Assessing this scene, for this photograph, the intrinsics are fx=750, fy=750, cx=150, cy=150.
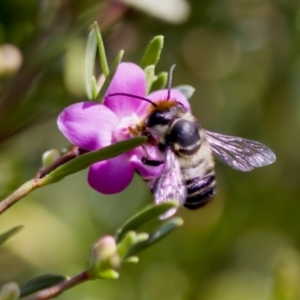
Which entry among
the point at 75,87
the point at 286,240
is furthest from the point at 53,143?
the point at 286,240

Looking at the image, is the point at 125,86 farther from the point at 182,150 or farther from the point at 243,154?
the point at 243,154

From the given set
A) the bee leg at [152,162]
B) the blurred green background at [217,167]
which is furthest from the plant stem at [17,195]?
the blurred green background at [217,167]

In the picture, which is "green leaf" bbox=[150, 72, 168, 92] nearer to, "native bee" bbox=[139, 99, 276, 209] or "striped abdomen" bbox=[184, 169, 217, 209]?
"native bee" bbox=[139, 99, 276, 209]

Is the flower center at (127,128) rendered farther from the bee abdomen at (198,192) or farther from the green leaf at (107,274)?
the green leaf at (107,274)

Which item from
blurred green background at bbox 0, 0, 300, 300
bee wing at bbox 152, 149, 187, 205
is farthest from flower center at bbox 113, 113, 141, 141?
blurred green background at bbox 0, 0, 300, 300

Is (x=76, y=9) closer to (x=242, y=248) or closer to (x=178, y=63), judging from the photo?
(x=178, y=63)

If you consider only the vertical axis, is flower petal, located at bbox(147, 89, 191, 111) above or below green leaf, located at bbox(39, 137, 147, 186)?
below
